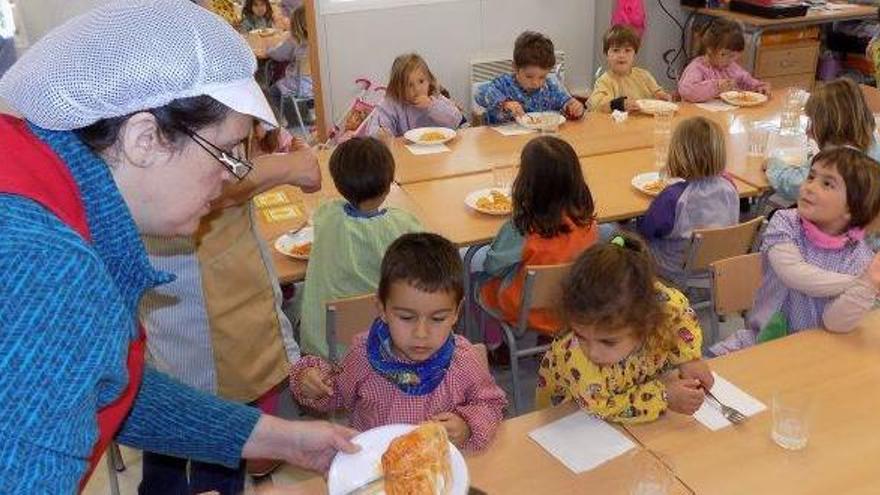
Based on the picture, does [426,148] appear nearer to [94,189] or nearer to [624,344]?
[624,344]

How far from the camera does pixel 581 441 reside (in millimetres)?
1920

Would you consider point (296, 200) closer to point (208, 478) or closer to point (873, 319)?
point (208, 478)

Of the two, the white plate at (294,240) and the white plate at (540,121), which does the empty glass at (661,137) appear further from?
the white plate at (294,240)

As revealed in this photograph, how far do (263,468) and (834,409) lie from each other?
2.05 metres

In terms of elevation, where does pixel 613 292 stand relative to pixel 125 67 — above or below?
below

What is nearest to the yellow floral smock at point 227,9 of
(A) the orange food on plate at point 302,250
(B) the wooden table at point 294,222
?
(B) the wooden table at point 294,222

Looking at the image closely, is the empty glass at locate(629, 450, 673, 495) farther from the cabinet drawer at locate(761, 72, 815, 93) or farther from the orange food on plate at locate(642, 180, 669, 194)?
the cabinet drawer at locate(761, 72, 815, 93)

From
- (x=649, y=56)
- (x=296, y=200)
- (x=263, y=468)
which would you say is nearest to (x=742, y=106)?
(x=649, y=56)

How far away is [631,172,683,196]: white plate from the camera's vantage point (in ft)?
12.0

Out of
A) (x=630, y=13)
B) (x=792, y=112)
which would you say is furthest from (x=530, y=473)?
(x=630, y=13)

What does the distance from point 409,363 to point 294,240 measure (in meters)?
1.28

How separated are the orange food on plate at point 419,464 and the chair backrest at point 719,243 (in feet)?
6.65

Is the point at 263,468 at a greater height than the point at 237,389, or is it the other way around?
the point at 237,389

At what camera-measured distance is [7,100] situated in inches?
43.5
